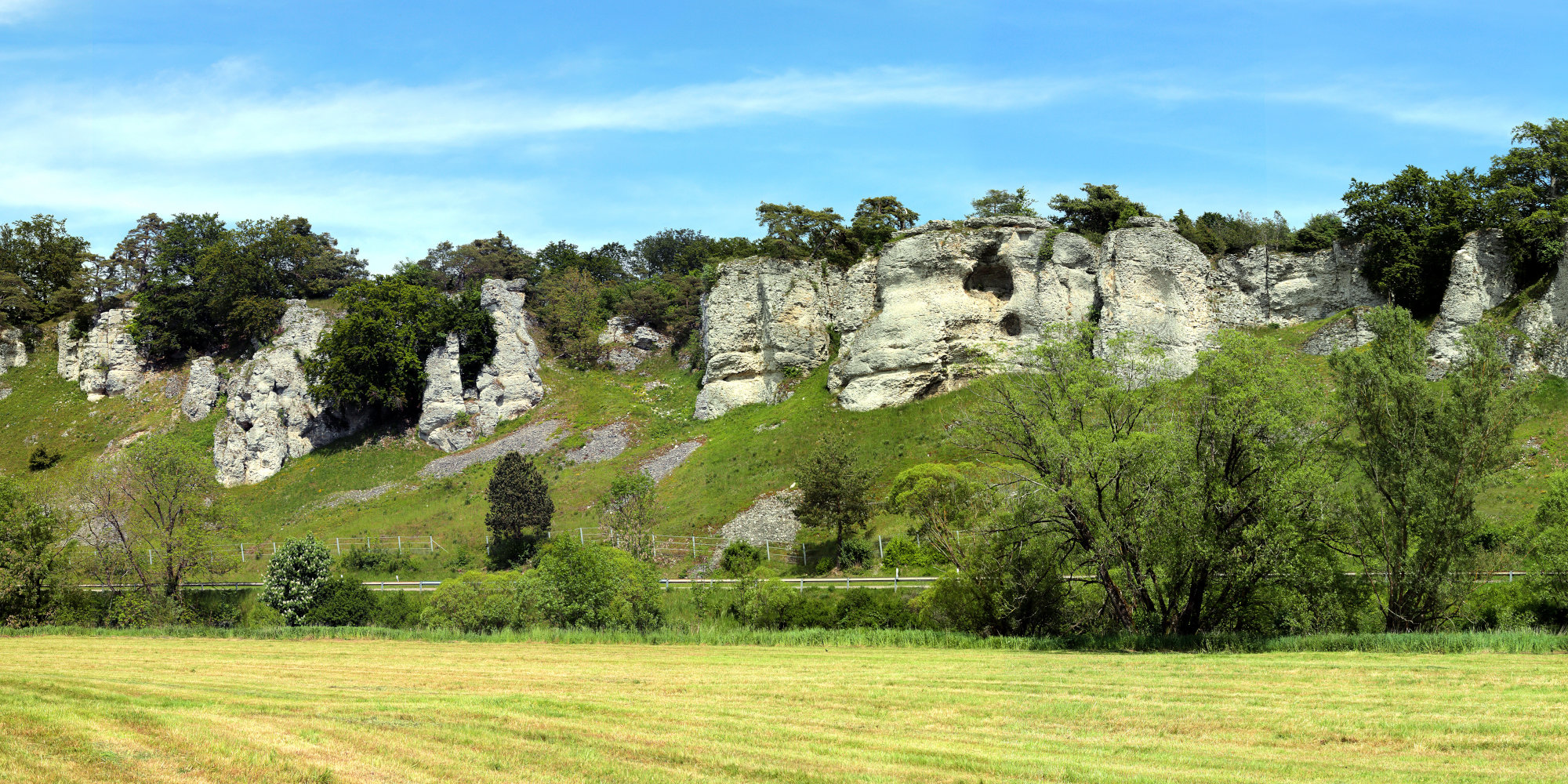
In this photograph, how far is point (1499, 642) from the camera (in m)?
19.4

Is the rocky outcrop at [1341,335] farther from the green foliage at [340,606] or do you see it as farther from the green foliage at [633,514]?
the green foliage at [340,606]

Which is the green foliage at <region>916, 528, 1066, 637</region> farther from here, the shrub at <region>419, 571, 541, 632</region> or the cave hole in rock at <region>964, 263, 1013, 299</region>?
the cave hole in rock at <region>964, 263, 1013, 299</region>

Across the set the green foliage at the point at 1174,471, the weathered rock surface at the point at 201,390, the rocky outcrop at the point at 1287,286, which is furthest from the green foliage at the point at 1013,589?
the weathered rock surface at the point at 201,390

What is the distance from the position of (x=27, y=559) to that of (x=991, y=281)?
47.1 metres

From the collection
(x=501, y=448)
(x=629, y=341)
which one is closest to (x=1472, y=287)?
(x=501, y=448)

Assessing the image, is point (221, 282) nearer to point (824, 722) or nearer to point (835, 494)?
point (835, 494)

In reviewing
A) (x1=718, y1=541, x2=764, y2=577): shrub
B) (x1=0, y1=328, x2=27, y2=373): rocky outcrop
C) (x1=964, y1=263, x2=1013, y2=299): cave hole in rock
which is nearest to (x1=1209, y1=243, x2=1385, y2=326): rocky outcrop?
(x1=964, y1=263, x2=1013, y2=299): cave hole in rock

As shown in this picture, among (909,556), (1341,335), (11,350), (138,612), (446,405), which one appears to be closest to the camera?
(138,612)

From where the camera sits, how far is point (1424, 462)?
74.3 ft

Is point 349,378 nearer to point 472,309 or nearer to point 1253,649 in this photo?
point 472,309

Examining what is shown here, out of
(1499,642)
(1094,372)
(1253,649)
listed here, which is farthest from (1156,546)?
(1499,642)

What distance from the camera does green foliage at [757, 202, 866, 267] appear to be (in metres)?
65.2

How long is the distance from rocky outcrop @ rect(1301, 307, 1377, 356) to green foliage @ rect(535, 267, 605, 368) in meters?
50.0

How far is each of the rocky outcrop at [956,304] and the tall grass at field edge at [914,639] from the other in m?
30.1
